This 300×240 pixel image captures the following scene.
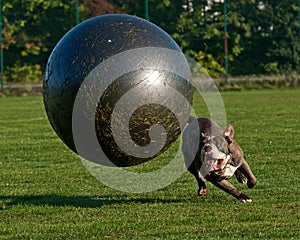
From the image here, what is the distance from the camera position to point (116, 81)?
299 inches

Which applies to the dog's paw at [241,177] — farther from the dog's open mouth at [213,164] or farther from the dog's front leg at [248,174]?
the dog's open mouth at [213,164]

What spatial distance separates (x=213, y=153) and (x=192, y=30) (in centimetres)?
3181

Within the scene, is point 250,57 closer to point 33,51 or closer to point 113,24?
point 33,51

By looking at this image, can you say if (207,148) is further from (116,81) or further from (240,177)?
(116,81)

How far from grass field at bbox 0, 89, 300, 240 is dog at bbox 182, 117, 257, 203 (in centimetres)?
26

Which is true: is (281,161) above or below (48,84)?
below

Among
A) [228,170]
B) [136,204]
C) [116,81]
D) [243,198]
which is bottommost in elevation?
[136,204]

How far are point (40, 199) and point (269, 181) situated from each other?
284cm

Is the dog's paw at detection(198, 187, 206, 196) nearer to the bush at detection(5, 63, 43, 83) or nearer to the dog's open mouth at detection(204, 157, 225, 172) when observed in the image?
the dog's open mouth at detection(204, 157, 225, 172)

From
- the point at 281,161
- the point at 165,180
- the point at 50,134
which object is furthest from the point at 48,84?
the point at 50,134

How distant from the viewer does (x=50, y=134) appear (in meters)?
17.2

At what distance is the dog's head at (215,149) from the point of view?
7.91 m

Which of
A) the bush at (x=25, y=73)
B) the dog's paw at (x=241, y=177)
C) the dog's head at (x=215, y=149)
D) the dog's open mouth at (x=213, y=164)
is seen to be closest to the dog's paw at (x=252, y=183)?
the dog's paw at (x=241, y=177)

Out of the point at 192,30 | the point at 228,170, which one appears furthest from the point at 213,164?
the point at 192,30
